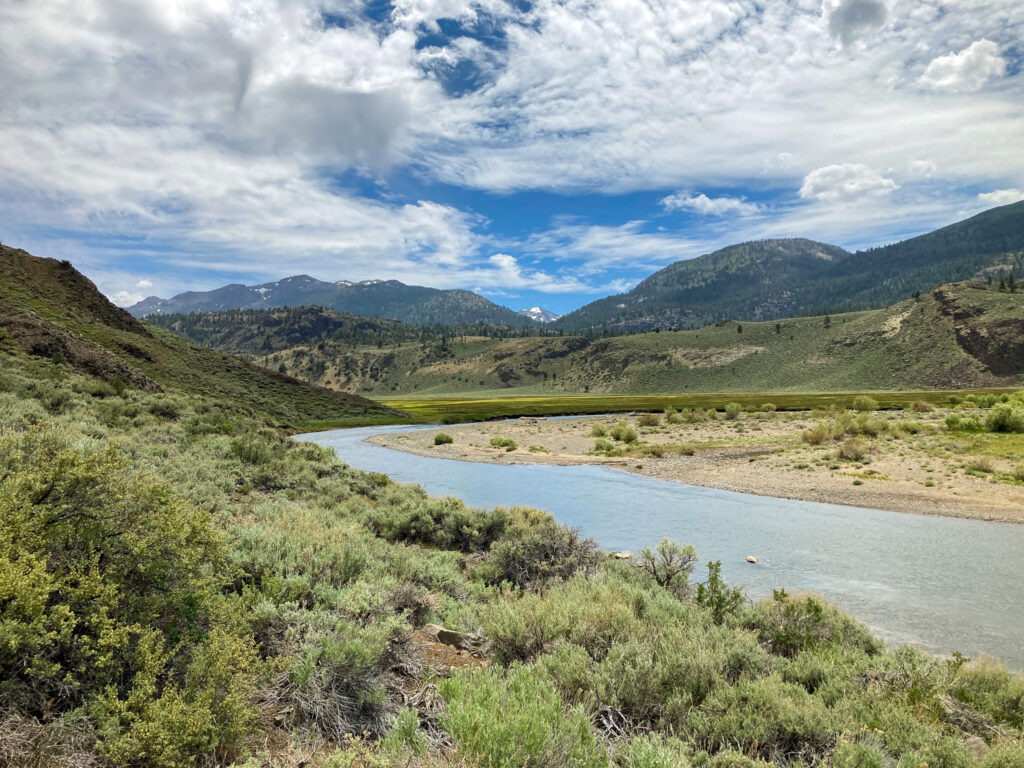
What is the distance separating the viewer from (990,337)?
107 meters

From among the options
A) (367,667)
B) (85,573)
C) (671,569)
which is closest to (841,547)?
(671,569)

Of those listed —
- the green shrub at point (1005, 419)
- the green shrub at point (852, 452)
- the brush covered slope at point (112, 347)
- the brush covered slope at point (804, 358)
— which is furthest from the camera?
the brush covered slope at point (804, 358)

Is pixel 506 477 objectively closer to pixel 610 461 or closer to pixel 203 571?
pixel 610 461

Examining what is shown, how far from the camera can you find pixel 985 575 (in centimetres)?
1223

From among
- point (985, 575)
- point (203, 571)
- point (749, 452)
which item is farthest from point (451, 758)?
point (749, 452)

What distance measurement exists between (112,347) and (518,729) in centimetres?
5307

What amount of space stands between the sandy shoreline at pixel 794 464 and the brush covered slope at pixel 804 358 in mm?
88241

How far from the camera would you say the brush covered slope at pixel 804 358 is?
Answer: 108375mm

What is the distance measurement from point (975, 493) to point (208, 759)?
26.3 m

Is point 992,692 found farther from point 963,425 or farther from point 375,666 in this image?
point 963,425

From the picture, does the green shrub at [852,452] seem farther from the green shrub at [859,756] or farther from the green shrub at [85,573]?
the green shrub at [85,573]

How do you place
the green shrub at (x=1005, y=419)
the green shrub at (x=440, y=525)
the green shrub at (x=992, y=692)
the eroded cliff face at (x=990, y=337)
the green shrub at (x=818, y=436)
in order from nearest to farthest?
→ the green shrub at (x=992, y=692) → the green shrub at (x=440, y=525) → the green shrub at (x=1005, y=419) → the green shrub at (x=818, y=436) → the eroded cliff face at (x=990, y=337)

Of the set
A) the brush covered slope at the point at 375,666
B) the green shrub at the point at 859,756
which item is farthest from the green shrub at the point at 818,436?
the green shrub at the point at 859,756

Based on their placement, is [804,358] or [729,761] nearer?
[729,761]
